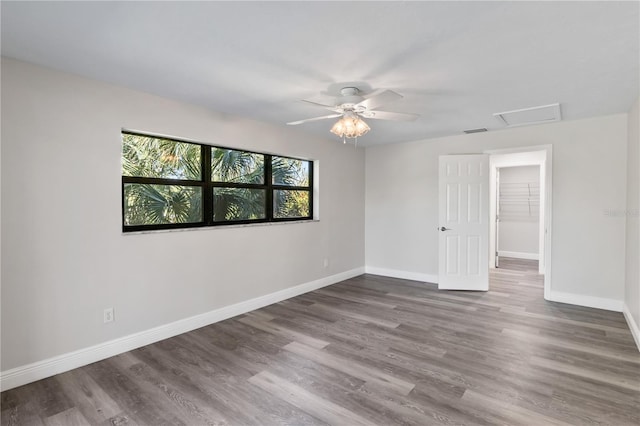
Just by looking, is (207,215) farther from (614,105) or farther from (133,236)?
(614,105)

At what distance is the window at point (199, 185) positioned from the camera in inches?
123

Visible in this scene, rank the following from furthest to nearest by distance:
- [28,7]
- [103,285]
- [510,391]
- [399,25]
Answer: [103,285], [510,391], [399,25], [28,7]

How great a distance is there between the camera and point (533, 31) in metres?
1.99

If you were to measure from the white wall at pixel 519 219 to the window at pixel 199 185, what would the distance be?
5886mm

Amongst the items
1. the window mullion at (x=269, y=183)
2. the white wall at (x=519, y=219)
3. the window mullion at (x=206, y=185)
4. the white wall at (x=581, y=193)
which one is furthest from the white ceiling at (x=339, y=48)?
the white wall at (x=519, y=219)

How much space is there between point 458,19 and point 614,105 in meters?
2.89

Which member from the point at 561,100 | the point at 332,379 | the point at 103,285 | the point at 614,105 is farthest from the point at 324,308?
the point at 614,105

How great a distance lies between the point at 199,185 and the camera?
3594 millimetres

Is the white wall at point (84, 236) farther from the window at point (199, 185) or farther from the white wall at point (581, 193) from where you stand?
the white wall at point (581, 193)

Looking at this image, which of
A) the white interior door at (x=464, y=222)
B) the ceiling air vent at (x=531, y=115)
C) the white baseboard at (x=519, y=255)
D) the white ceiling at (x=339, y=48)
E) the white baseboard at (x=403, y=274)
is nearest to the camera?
the white ceiling at (x=339, y=48)

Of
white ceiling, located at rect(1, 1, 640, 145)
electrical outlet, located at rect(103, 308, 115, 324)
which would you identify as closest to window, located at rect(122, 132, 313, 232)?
white ceiling, located at rect(1, 1, 640, 145)

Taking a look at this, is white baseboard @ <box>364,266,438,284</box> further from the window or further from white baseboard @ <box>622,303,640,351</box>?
white baseboard @ <box>622,303,640,351</box>

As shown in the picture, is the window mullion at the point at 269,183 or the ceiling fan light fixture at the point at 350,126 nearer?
the ceiling fan light fixture at the point at 350,126

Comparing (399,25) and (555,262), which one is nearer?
(399,25)
